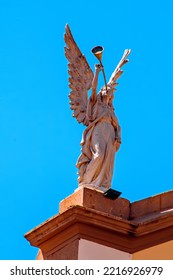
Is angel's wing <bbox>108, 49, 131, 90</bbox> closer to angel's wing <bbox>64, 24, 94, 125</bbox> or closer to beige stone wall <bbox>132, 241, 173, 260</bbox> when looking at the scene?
angel's wing <bbox>64, 24, 94, 125</bbox>

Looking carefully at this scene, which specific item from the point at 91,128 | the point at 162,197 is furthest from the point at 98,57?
the point at 162,197


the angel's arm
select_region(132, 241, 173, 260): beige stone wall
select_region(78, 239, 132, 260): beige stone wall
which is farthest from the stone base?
the angel's arm

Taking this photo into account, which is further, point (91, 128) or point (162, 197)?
point (91, 128)

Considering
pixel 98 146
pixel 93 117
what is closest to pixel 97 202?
pixel 98 146

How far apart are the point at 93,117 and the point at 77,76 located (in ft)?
4.26

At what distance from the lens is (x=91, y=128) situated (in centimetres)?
2538

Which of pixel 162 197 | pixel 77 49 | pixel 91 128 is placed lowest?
pixel 162 197

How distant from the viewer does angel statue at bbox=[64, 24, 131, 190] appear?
24703mm

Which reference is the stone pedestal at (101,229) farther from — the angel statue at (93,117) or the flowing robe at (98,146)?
the flowing robe at (98,146)
